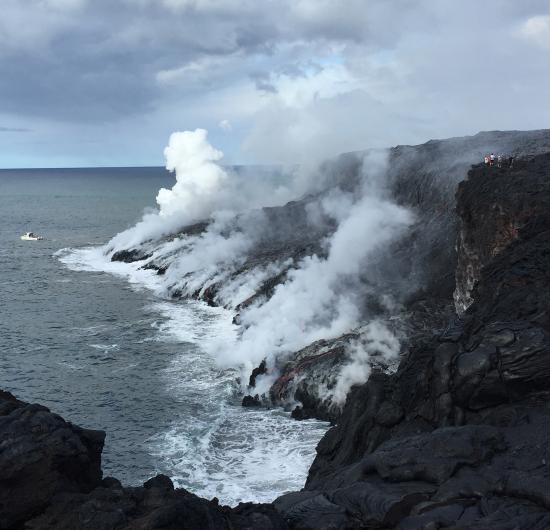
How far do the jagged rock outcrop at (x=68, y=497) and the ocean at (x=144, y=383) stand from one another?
13.4 m

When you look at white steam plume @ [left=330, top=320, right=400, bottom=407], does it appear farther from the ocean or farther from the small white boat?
the small white boat

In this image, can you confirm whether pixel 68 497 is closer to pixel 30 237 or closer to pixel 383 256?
pixel 383 256

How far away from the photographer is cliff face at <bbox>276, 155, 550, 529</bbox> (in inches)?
613

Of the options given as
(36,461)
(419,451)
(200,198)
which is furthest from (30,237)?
(419,451)

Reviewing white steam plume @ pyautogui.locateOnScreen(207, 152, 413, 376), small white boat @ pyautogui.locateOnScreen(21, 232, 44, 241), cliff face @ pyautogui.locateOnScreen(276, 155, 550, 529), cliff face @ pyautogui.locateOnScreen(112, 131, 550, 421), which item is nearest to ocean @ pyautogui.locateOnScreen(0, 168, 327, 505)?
cliff face @ pyautogui.locateOnScreen(112, 131, 550, 421)

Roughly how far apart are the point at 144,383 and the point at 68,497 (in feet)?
97.2

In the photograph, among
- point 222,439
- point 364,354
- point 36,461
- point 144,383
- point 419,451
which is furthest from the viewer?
point 144,383

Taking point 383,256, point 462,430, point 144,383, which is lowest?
point 144,383

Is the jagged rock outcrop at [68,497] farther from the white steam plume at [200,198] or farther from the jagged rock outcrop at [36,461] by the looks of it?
the white steam plume at [200,198]

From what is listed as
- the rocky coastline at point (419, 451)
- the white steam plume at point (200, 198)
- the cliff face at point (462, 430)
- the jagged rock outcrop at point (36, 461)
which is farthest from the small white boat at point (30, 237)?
the jagged rock outcrop at point (36, 461)

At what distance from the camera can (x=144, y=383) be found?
4462 cm

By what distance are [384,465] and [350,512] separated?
2098mm

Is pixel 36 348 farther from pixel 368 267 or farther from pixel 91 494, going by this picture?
pixel 91 494

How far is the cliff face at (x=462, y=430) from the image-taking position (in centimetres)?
1557
